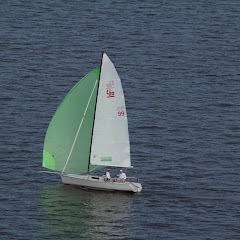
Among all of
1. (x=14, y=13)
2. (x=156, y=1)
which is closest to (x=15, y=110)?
(x=14, y=13)

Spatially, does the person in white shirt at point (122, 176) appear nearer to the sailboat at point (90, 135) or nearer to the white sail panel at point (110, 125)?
the sailboat at point (90, 135)

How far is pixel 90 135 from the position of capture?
326 ft

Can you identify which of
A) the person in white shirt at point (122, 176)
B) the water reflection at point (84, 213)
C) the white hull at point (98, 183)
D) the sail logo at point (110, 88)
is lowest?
the water reflection at point (84, 213)

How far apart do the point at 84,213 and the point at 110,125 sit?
10.9 meters

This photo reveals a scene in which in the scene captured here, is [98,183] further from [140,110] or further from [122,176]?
[140,110]

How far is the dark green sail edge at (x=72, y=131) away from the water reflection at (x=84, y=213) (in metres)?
2.70

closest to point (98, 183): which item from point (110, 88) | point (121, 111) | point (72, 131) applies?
point (72, 131)

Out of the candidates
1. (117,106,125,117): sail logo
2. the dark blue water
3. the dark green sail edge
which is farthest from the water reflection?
(117,106,125,117): sail logo

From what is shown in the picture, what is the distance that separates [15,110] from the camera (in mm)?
120688

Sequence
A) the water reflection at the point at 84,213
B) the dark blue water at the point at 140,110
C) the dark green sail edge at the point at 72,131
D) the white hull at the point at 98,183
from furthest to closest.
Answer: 1. the dark green sail edge at the point at 72,131
2. the white hull at the point at 98,183
3. the dark blue water at the point at 140,110
4. the water reflection at the point at 84,213

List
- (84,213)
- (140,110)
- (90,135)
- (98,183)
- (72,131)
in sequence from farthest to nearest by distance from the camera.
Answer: (140,110), (90,135), (72,131), (98,183), (84,213)

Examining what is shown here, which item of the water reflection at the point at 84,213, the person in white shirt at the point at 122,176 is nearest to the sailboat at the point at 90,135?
the person in white shirt at the point at 122,176

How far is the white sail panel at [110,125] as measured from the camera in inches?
3821

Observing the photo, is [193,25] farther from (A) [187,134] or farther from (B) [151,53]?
(A) [187,134]
